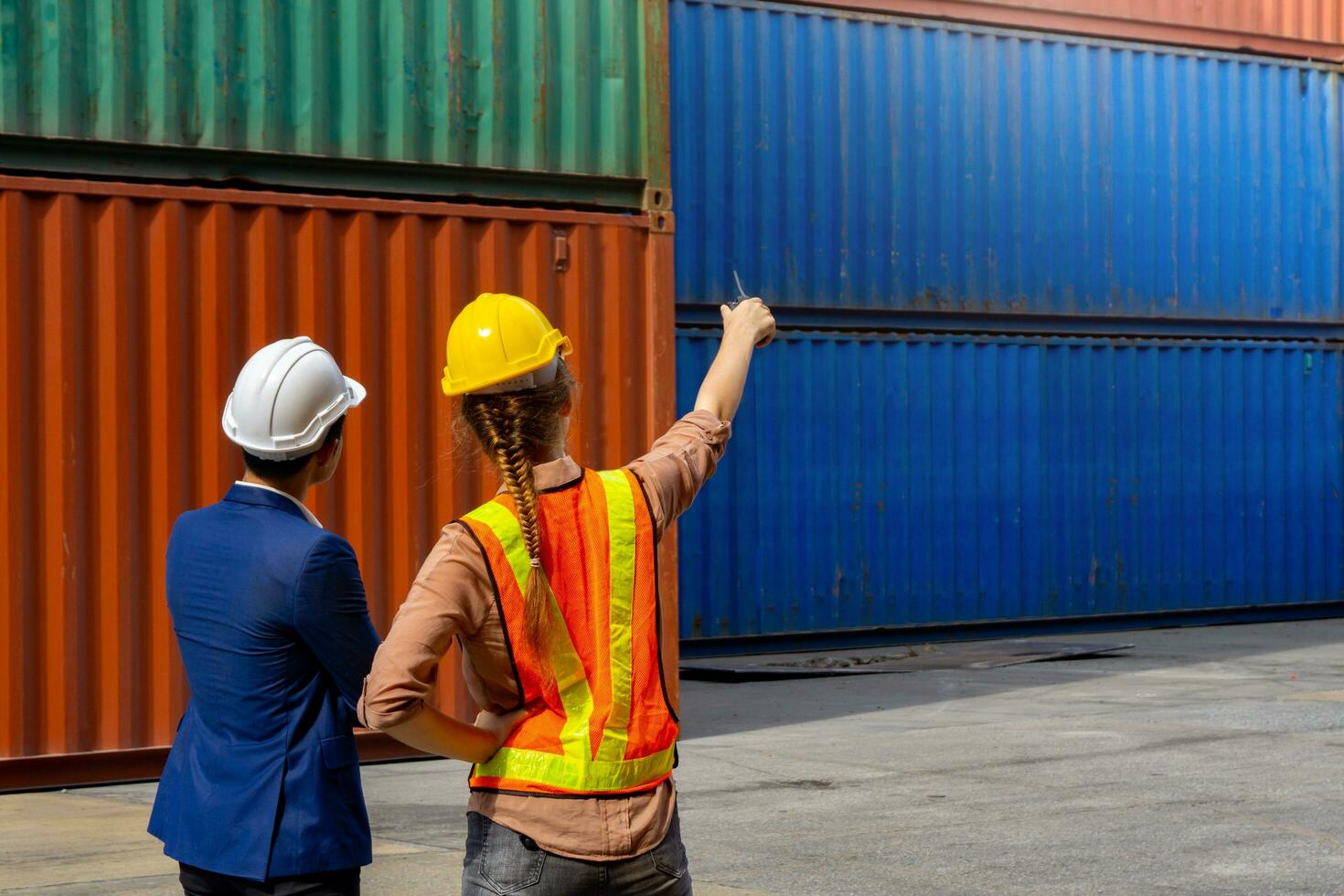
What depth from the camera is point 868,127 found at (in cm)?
1698

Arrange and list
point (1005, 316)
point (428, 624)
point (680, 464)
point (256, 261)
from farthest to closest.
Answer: point (1005, 316)
point (256, 261)
point (680, 464)
point (428, 624)

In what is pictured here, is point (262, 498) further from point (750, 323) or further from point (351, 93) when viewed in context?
point (351, 93)

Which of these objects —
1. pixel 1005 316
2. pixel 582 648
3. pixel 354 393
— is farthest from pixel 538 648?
pixel 1005 316

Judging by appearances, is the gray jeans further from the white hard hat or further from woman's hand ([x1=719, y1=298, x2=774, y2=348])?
woman's hand ([x1=719, y1=298, x2=774, y2=348])

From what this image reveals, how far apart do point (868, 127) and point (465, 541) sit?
14948 millimetres

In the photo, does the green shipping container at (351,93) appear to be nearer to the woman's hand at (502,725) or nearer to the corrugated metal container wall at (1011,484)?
the corrugated metal container wall at (1011,484)

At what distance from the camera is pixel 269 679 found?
2.79 metres

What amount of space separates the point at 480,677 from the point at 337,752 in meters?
0.36

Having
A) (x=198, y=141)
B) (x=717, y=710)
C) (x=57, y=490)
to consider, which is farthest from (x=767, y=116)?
(x=57, y=490)

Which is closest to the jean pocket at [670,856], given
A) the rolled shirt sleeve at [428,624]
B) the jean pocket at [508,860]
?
the jean pocket at [508,860]

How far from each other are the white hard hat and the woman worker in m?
0.38

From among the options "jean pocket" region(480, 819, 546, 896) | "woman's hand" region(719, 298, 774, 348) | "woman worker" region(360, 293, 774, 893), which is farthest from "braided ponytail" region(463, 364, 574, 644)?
"woman's hand" region(719, 298, 774, 348)

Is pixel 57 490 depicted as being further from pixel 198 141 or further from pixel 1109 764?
pixel 1109 764

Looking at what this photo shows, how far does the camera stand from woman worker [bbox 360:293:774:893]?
250cm
